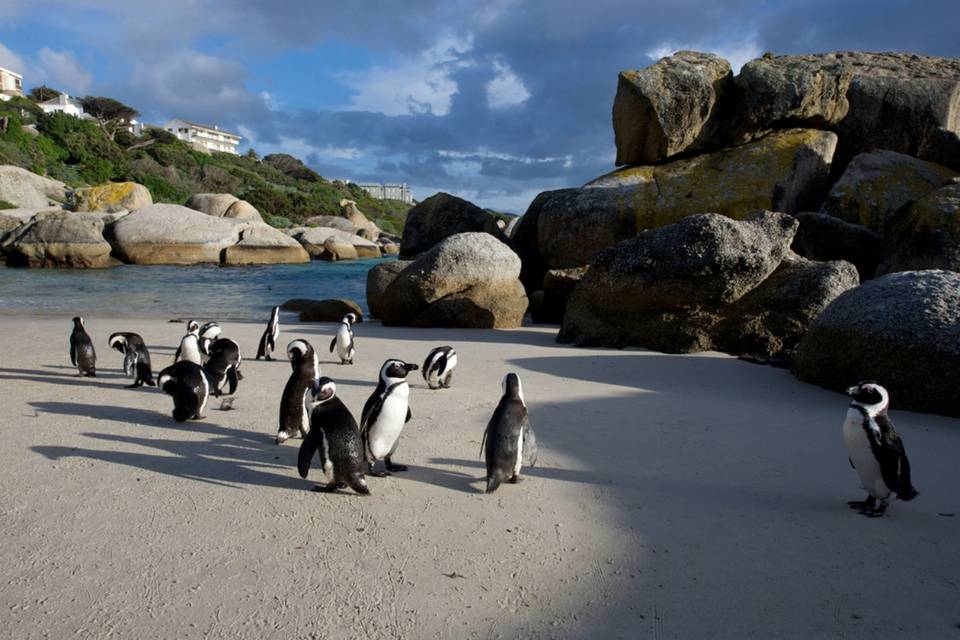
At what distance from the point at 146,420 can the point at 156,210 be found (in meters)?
32.3

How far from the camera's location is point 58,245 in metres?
28.6

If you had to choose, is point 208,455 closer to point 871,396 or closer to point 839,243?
point 871,396

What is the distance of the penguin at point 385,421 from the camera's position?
445cm

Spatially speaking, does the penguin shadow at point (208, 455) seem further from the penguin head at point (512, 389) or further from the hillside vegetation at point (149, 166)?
the hillside vegetation at point (149, 166)

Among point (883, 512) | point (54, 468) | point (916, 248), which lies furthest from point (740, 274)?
point (54, 468)

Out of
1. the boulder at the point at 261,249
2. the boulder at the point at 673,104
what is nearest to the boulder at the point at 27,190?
the boulder at the point at 261,249

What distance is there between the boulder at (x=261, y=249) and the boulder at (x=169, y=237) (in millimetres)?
471

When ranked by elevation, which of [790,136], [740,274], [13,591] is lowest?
[13,591]

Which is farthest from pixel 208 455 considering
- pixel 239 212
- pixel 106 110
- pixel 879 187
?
pixel 106 110

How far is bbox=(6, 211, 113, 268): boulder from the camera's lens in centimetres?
2853

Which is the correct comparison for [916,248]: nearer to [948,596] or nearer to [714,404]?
[714,404]

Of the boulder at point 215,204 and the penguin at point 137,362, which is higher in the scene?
the boulder at point 215,204

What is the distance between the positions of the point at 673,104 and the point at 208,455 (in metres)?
13.7

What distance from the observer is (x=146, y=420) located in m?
5.54
